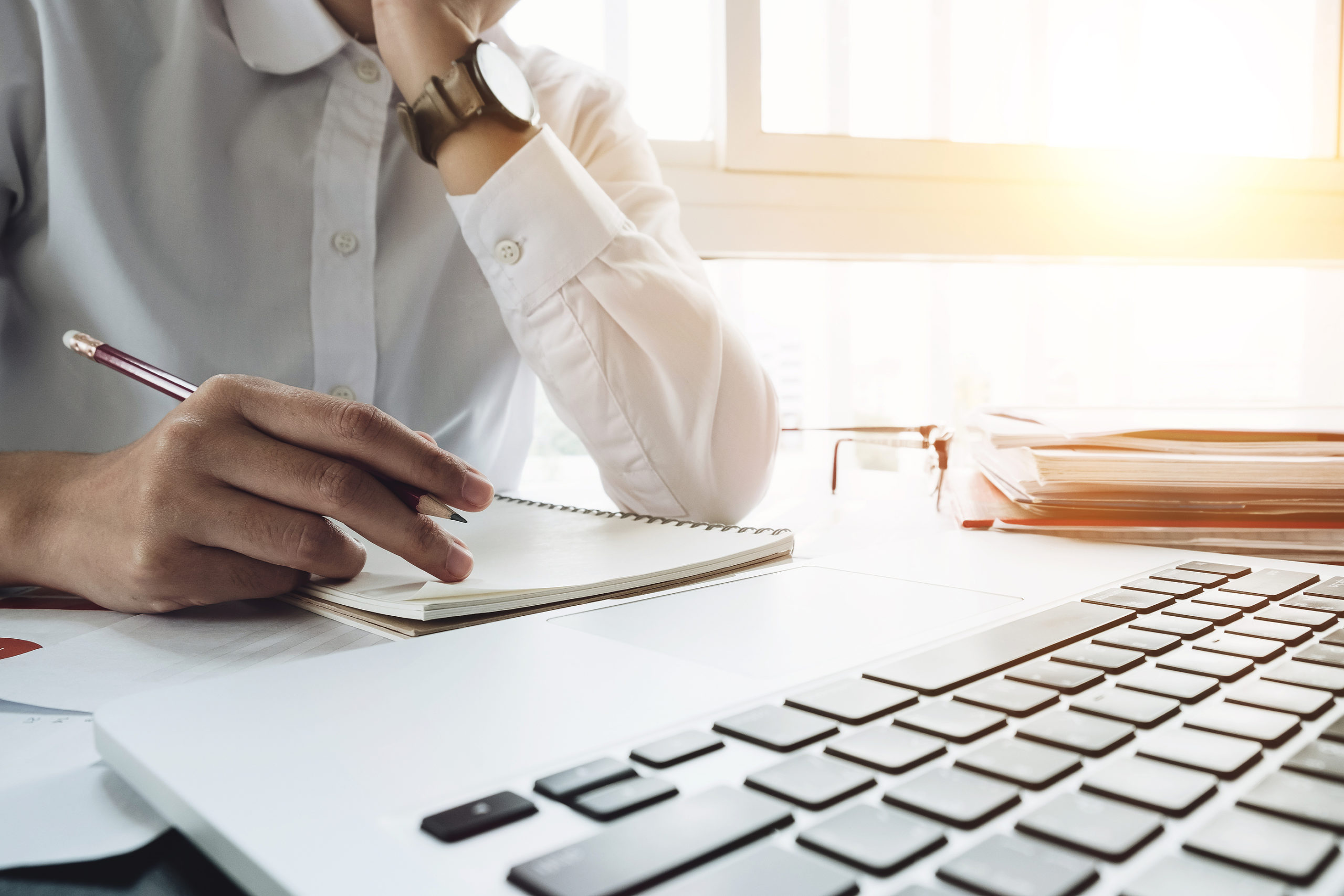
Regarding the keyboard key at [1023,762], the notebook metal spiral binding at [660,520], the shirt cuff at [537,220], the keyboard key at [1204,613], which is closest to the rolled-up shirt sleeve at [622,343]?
the shirt cuff at [537,220]

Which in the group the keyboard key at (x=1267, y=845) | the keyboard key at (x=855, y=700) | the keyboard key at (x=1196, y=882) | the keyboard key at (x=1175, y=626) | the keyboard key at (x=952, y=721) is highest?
the keyboard key at (x=1267, y=845)

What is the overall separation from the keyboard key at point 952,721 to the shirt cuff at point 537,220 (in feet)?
1.69

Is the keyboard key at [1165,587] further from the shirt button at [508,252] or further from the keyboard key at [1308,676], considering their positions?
the shirt button at [508,252]

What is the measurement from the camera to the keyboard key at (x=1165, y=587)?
1.13ft

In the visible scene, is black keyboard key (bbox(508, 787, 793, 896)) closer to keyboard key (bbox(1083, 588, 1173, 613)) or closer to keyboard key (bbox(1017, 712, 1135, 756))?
Answer: keyboard key (bbox(1017, 712, 1135, 756))

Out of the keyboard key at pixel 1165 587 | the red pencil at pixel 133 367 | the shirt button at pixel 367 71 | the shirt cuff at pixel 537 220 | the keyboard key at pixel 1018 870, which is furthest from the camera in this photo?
the shirt button at pixel 367 71

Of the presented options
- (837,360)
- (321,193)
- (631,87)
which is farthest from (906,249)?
(321,193)

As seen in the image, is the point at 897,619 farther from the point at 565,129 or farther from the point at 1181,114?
the point at 1181,114

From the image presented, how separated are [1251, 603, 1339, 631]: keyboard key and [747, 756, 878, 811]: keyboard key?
220 mm

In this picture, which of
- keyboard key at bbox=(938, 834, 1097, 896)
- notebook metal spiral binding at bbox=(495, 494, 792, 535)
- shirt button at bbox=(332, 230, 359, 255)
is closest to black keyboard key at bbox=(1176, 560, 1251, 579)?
notebook metal spiral binding at bbox=(495, 494, 792, 535)

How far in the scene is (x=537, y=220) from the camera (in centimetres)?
64

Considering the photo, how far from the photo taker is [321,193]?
0.73 m

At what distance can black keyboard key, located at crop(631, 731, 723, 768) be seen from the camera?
0.59ft

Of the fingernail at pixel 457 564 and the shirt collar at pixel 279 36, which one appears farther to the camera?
the shirt collar at pixel 279 36
